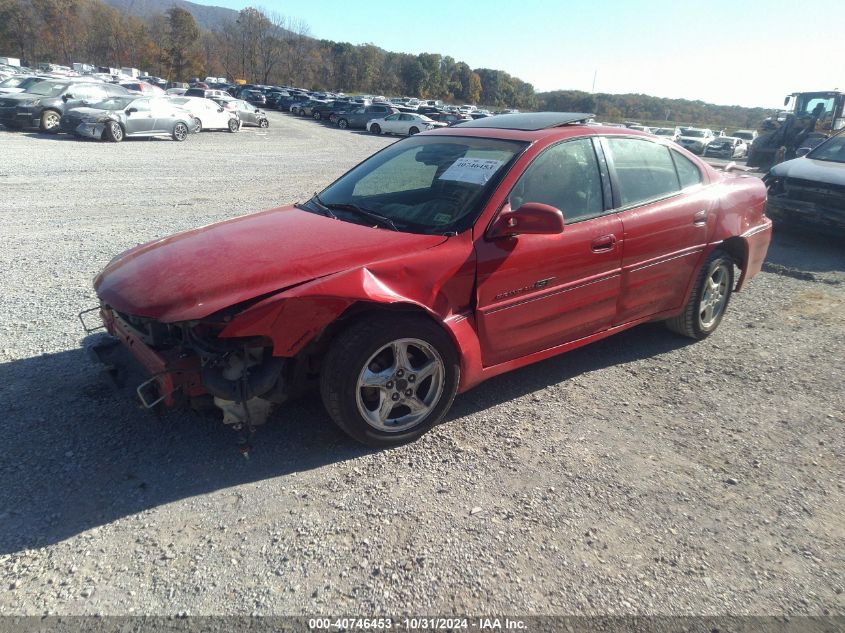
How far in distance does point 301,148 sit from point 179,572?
65.2 ft

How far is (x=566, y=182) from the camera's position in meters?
3.80

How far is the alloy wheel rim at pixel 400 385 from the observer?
3082 millimetres

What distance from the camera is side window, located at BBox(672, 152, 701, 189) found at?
4.58 metres

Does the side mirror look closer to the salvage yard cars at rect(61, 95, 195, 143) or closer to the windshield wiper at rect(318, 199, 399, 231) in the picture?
the windshield wiper at rect(318, 199, 399, 231)

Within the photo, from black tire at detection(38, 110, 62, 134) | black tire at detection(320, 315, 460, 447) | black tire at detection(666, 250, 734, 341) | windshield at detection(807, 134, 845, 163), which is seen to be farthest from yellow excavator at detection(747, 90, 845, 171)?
black tire at detection(38, 110, 62, 134)

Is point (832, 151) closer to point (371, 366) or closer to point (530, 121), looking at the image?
point (530, 121)

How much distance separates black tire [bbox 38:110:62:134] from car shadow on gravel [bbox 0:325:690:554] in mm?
18471

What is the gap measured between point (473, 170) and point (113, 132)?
59.3 feet

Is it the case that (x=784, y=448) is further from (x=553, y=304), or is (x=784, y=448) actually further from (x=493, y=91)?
(x=493, y=91)

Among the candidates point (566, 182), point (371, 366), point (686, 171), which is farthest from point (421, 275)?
point (686, 171)

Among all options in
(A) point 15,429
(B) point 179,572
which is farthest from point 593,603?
(A) point 15,429

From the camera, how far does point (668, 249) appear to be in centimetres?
425

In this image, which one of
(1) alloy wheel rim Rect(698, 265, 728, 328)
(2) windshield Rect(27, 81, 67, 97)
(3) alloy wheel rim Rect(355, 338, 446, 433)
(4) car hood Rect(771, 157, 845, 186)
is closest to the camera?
(3) alloy wheel rim Rect(355, 338, 446, 433)

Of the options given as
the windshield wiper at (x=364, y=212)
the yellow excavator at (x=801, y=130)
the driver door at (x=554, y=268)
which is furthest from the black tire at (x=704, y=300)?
the yellow excavator at (x=801, y=130)
